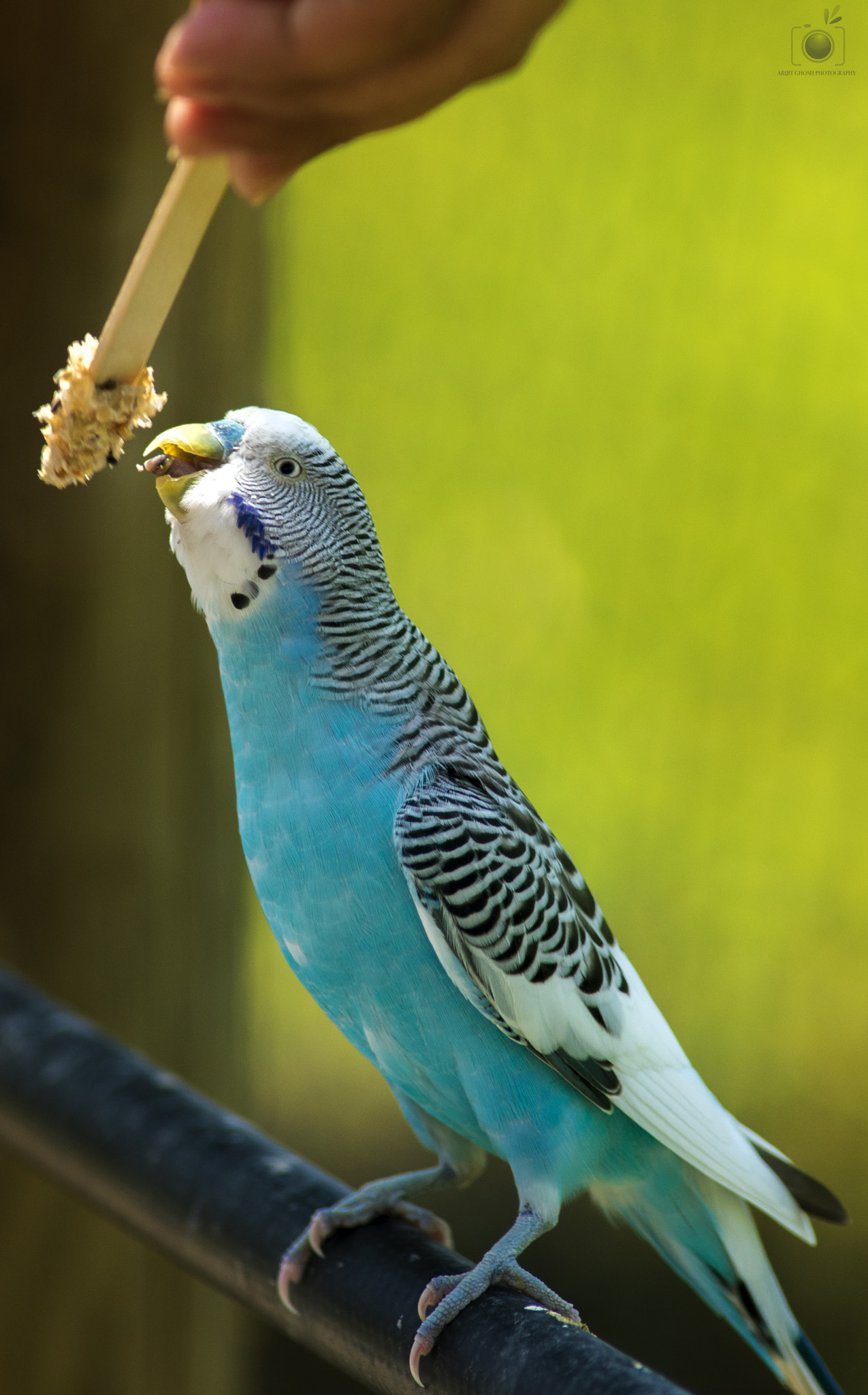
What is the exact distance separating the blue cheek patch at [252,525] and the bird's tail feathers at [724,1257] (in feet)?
1.51

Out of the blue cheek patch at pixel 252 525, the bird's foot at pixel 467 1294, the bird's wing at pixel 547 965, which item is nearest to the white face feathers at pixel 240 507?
the blue cheek patch at pixel 252 525

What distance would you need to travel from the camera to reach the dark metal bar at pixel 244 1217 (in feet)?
2.07

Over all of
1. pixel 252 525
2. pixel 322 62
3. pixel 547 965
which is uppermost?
pixel 322 62

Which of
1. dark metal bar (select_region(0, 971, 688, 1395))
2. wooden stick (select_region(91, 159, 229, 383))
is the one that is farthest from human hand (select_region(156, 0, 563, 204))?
dark metal bar (select_region(0, 971, 688, 1395))

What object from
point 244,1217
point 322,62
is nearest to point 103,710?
point 244,1217

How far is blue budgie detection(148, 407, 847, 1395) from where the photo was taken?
23.3 inches

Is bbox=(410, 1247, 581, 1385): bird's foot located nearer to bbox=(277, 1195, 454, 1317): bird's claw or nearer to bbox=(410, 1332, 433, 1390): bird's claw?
bbox=(410, 1332, 433, 1390): bird's claw

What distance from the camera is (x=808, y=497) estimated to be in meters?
1.31

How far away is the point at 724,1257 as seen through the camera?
0.76 meters

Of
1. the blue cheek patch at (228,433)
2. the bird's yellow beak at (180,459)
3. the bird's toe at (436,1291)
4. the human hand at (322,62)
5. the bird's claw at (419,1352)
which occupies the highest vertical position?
the human hand at (322,62)

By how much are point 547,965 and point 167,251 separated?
0.41 meters

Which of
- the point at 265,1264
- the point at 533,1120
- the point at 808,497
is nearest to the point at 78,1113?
the point at 265,1264

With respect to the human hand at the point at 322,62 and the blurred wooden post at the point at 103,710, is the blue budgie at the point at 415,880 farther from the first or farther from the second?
the blurred wooden post at the point at 103,710

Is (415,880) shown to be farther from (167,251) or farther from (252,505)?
(167,251)
